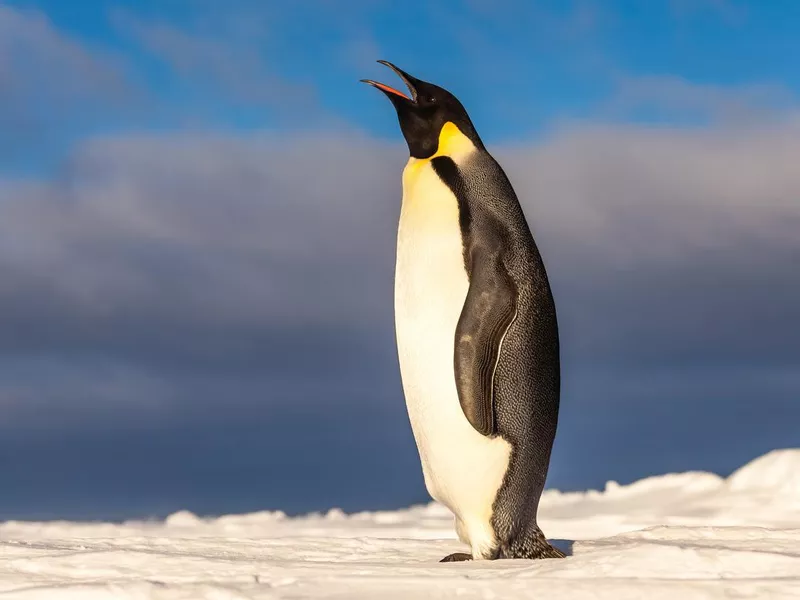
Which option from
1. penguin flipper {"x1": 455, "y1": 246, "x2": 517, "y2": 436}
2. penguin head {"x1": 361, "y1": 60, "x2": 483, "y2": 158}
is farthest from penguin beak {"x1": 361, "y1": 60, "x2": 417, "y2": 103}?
penguin flipper {"x1": 455, "y1": 246, "x2": 517, "y2": 436}

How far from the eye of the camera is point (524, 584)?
384 centimetres

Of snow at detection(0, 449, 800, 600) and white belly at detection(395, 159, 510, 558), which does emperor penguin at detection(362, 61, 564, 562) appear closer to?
white belly at detection(395, 159, 510, 558)

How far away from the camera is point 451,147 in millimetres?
5422

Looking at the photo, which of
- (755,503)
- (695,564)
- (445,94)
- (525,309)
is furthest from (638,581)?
(755,503)

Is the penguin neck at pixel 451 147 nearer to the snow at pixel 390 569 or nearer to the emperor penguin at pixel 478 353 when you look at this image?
the emperor penguin at pixel 478 353

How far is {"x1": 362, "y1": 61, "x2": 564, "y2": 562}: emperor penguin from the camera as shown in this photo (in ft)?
16.2

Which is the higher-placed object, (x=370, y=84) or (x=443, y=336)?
(x=370, y=84)

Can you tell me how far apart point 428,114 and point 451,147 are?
0.22 meters

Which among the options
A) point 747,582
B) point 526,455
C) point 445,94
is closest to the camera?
point 747,582

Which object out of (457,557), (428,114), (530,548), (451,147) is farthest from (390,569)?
(428,114)

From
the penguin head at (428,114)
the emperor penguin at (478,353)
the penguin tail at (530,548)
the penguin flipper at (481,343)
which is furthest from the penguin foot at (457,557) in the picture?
the penguin head at (428,114)

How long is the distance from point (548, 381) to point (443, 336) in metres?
0.58

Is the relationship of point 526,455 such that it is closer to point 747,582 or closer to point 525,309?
point 525,309

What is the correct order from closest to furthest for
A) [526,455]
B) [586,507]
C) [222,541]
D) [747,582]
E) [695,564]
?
[747,582] → [695,564] → [526,455] → [222,541] → [586,507]
